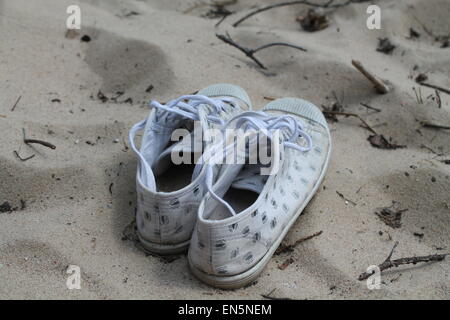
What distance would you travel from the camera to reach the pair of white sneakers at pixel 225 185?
4.46 ft

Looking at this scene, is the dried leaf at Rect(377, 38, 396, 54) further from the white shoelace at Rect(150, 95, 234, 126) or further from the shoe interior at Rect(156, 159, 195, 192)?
the shoe interior at Rect(156, 159, 195, 192)

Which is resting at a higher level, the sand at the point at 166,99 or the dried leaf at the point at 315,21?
the dried leaf at the point at 315,21

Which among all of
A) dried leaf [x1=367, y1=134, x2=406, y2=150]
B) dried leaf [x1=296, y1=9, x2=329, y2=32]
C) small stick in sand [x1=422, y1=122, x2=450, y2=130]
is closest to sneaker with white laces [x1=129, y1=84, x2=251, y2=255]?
dried leaf [x1=367, y1=134, x2=406, y2=150]

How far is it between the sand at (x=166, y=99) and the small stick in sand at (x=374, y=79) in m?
0.03

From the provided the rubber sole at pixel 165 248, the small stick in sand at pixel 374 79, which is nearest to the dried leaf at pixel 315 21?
the small stick in sand at pixel 374 79

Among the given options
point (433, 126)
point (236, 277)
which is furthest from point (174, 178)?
point (433, 126)

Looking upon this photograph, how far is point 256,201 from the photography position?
1.38 meters

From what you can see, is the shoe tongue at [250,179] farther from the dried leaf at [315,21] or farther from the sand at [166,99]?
the dried leaf at [315,21]

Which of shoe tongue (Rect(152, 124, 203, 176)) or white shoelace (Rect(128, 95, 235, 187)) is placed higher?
white shoelace (Rect(128, 95, 235, 187))

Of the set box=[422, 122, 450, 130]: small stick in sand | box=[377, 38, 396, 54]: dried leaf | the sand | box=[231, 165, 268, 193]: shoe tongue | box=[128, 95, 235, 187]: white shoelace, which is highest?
box=[128, 95, 235, 187]: white shoelace

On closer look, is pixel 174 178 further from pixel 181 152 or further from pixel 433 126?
pixel 433 126

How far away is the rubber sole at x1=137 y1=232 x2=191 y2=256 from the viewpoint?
4.86ft

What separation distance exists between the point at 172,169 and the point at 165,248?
36 centimetres
